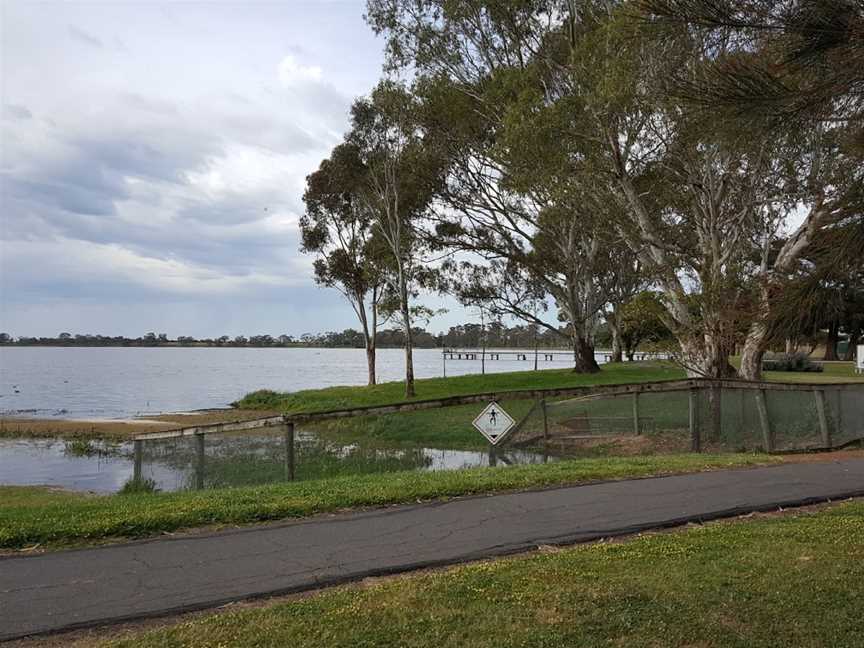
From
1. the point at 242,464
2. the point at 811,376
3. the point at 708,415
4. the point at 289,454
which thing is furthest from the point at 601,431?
the point at 811,376

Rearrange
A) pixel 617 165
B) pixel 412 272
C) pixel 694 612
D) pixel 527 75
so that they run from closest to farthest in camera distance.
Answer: pixel 694 612 < pixel 617 165 < pixel 527 75 < pixel 412 272

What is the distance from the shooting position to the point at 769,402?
14.1 metres

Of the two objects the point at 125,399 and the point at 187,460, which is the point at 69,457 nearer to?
the point at 187,460

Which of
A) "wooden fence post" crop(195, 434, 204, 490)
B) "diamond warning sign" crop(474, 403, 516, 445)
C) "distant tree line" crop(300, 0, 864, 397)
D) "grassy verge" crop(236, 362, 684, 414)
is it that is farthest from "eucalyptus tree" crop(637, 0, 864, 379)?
"grassy verge" crop(236, 362, 684, 414)

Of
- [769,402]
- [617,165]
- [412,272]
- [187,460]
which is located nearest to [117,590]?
[187,460]

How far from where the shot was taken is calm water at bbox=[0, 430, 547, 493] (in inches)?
477

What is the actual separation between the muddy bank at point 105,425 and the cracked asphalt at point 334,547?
1689cm

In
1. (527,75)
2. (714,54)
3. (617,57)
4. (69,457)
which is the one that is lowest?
(69,457)

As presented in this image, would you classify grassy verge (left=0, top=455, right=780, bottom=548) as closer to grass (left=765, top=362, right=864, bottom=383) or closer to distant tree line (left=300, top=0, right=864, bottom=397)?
distant tree line (left=300, top=0, right=864, bottom=397)

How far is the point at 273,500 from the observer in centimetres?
834

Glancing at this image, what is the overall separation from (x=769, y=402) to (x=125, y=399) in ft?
129

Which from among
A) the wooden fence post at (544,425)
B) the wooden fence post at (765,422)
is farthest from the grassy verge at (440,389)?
the wooden fence post at (765,422)

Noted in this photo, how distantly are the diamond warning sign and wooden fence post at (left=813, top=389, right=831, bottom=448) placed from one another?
6.09 meters

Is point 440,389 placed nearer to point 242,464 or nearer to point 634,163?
A: point 634,163
